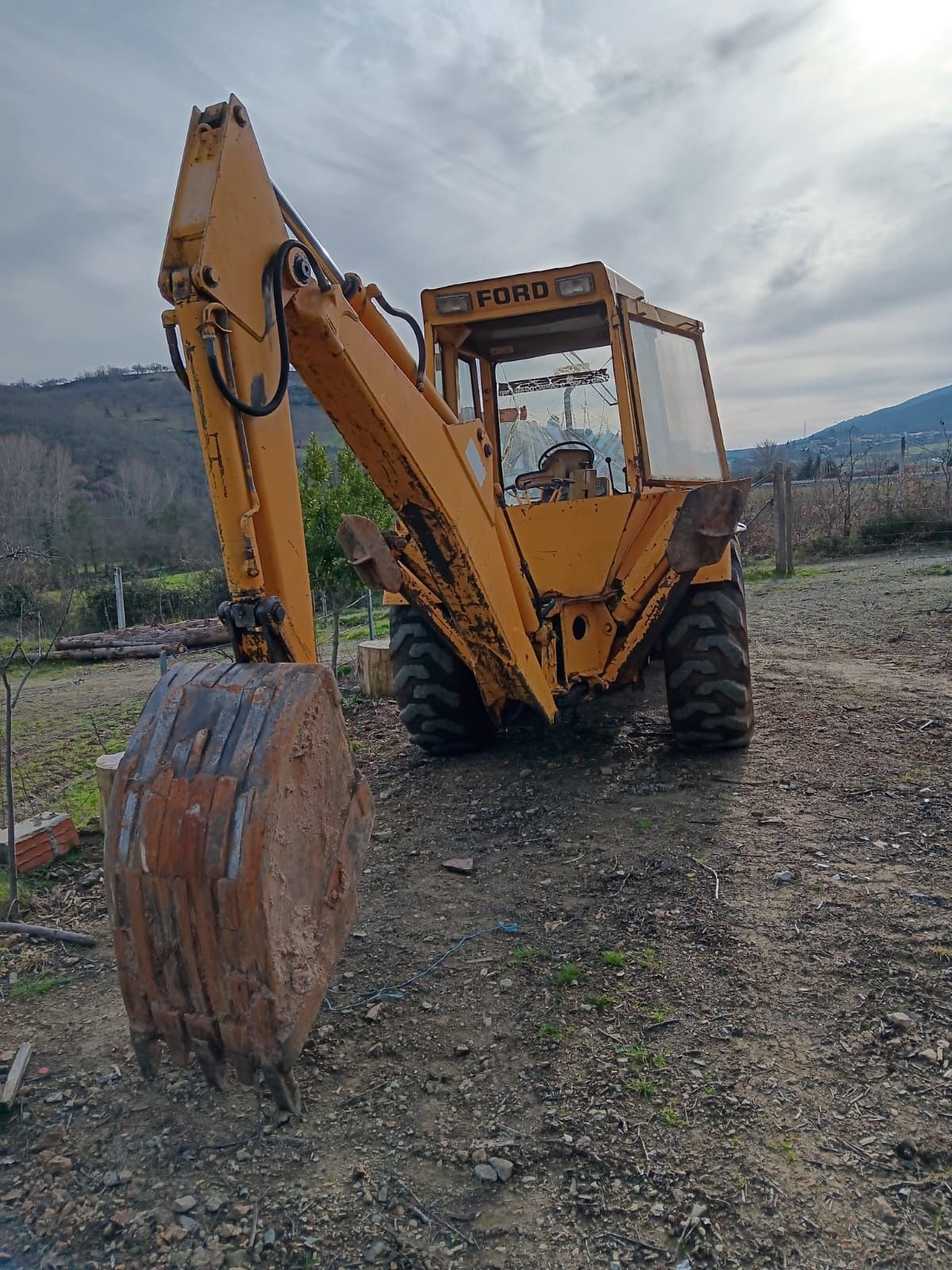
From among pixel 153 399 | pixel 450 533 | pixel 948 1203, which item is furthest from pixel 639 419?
pixel 153 399

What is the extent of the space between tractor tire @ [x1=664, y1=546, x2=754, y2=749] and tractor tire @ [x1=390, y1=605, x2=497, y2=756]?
1.17m

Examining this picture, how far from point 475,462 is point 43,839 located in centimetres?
291

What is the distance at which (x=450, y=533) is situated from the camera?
403cm

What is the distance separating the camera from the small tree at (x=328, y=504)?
798 centimetres

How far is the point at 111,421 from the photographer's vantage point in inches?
3056

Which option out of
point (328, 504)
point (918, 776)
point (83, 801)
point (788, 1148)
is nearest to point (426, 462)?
point (788, 1148)

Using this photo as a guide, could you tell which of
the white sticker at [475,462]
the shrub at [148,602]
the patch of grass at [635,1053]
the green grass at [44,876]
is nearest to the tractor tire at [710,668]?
the white sticker at [475,462]

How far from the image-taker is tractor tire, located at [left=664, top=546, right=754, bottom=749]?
16.7ft

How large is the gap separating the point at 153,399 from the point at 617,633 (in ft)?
298

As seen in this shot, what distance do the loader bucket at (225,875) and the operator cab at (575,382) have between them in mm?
3110

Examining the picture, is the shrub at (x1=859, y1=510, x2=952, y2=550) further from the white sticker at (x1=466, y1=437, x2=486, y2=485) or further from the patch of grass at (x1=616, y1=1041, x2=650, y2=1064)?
the patch of grass at (x1=616, y1=1041, x2=650, y2=1064)

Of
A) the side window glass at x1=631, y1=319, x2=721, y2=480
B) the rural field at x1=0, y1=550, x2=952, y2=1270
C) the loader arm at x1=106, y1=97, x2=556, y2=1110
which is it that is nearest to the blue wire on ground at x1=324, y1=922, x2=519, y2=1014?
the rural field at x1=0, y1=550, x2=952, y2=1270

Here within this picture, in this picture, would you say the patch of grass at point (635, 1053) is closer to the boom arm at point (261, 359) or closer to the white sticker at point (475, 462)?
the boom arm at point (261, 359)

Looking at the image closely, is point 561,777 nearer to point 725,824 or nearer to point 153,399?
point 725,824
